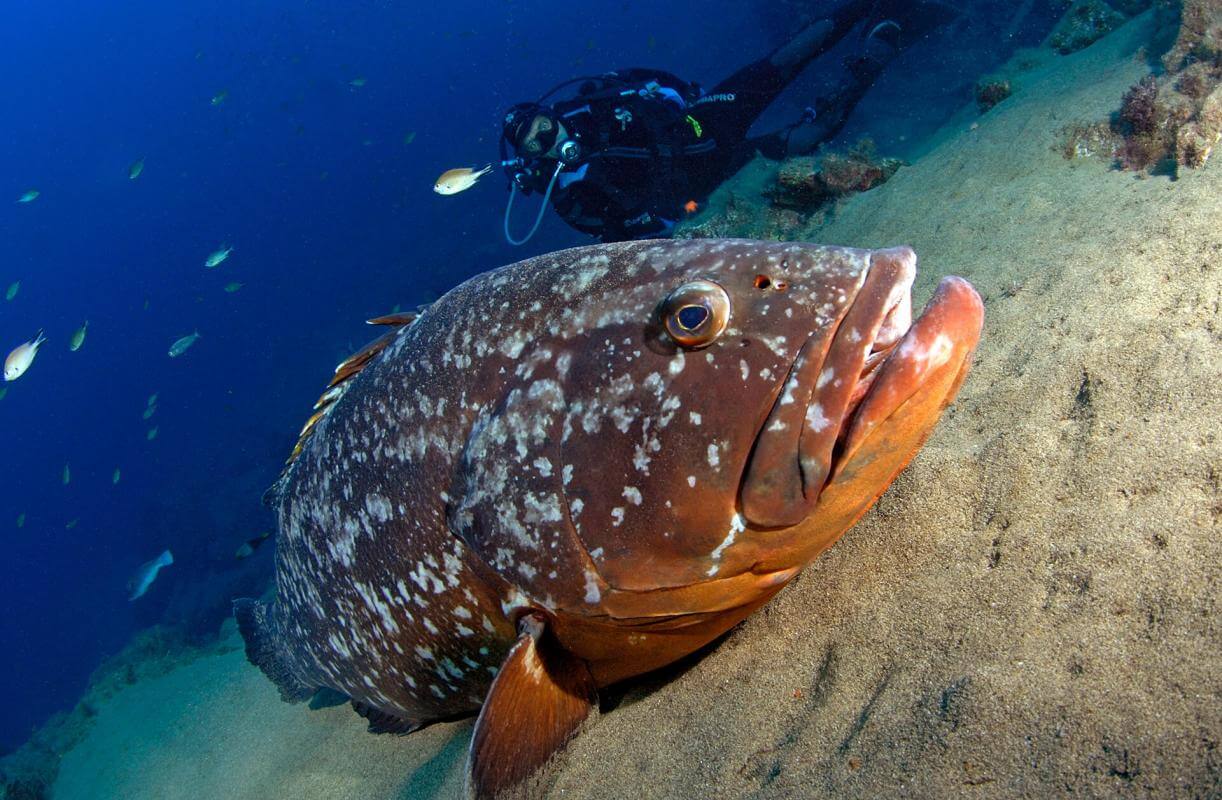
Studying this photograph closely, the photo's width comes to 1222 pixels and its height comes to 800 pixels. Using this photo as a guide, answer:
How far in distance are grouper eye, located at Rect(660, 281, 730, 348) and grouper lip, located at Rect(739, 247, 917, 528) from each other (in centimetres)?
32

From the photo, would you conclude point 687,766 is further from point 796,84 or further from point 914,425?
point 796,84

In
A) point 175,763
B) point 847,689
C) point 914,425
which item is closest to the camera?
point 914,425

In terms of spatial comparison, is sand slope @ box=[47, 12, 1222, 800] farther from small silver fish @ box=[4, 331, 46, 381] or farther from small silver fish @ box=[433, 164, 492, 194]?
small silver fish @ box=[4, 331, 46, 381]

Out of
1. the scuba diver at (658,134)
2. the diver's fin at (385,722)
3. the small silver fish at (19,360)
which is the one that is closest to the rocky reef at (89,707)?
the small silver fish at (19,360)

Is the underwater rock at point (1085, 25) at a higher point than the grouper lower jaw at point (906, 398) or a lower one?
lower

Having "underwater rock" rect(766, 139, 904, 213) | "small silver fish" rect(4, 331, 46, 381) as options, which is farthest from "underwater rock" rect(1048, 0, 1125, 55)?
"small silver fish" rect(4, 331, 46, 381)

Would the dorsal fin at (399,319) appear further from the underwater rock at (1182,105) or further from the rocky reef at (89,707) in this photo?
the rocky reef at (89,707)

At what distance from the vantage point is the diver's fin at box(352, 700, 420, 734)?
4095mm

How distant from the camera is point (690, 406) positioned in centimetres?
A: 212

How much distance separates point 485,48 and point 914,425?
374ft

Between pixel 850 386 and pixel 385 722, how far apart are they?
3999mm

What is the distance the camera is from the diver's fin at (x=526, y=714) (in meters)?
2.44

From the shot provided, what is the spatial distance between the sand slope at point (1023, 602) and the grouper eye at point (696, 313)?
138 centimetres

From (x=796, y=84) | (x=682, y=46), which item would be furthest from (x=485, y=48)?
(x=796, y=84)
